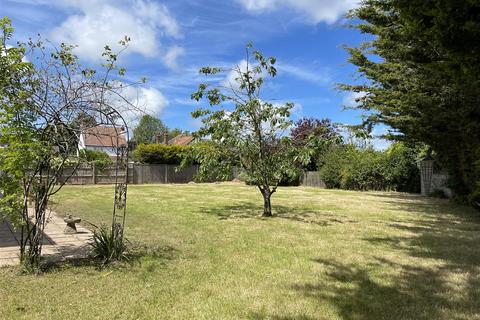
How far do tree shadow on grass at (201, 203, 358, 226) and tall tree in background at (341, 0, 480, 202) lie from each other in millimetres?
3918

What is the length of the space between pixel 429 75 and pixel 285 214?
16.4ft

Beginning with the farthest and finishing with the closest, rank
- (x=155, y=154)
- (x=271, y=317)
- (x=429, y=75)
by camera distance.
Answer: (x=155, y=154) < (x=429, y=75) < (x=271, y=317)

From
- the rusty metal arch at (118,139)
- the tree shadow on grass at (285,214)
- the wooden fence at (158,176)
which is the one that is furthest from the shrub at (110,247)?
the wooden fence at (158,176)

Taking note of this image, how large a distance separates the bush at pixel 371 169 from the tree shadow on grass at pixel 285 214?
11.2 metres

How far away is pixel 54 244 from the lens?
6422 mm

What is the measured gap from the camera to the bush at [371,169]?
21.4 m

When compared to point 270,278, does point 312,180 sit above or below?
above

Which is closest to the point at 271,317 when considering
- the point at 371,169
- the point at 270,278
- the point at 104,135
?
the point at 270,278

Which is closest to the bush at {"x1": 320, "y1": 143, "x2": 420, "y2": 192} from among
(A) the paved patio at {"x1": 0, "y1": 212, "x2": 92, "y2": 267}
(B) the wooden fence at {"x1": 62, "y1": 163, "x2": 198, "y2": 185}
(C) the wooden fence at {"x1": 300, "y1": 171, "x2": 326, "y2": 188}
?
(C) the wooden fence at {"x1": 300, "y1": 171, "x2": 326, "y2": 188}

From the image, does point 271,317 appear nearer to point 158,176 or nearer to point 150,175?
point 150,175

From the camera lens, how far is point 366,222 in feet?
31.0

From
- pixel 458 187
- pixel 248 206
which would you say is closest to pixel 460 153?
pixel 458 187

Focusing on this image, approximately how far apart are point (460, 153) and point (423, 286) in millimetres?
8702

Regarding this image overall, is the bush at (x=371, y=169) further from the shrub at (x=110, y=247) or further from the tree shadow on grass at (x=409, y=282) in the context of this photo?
the shrub at (x=110, y=247)
